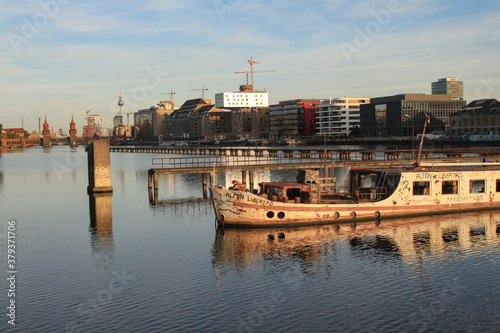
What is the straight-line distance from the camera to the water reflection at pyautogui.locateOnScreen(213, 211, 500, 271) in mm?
36531

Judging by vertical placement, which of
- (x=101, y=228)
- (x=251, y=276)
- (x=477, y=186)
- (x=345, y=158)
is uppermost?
(x=345, y=158)

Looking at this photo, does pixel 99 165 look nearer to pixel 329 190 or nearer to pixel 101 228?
pixel 101 228

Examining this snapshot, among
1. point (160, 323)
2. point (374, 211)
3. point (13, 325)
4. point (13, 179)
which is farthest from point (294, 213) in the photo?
point (13, 179)

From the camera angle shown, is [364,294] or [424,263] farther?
[424,263]

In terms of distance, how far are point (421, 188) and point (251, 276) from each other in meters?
25.1

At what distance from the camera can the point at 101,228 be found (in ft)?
162

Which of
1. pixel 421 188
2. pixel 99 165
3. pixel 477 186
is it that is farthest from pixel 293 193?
pixel 99 165

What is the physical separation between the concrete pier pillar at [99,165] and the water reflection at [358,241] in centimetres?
3031

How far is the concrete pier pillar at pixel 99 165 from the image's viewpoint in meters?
69.2

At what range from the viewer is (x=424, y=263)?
34.6m

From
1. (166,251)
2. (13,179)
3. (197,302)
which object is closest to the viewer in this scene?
(197,302)

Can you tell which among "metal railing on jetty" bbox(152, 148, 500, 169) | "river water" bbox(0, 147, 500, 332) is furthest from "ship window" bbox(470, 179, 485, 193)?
"metal railing on jetty" bbox(152, 148, 500, 169)

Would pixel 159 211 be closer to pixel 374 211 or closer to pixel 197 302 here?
pixel 374 211

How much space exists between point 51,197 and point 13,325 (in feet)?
172
